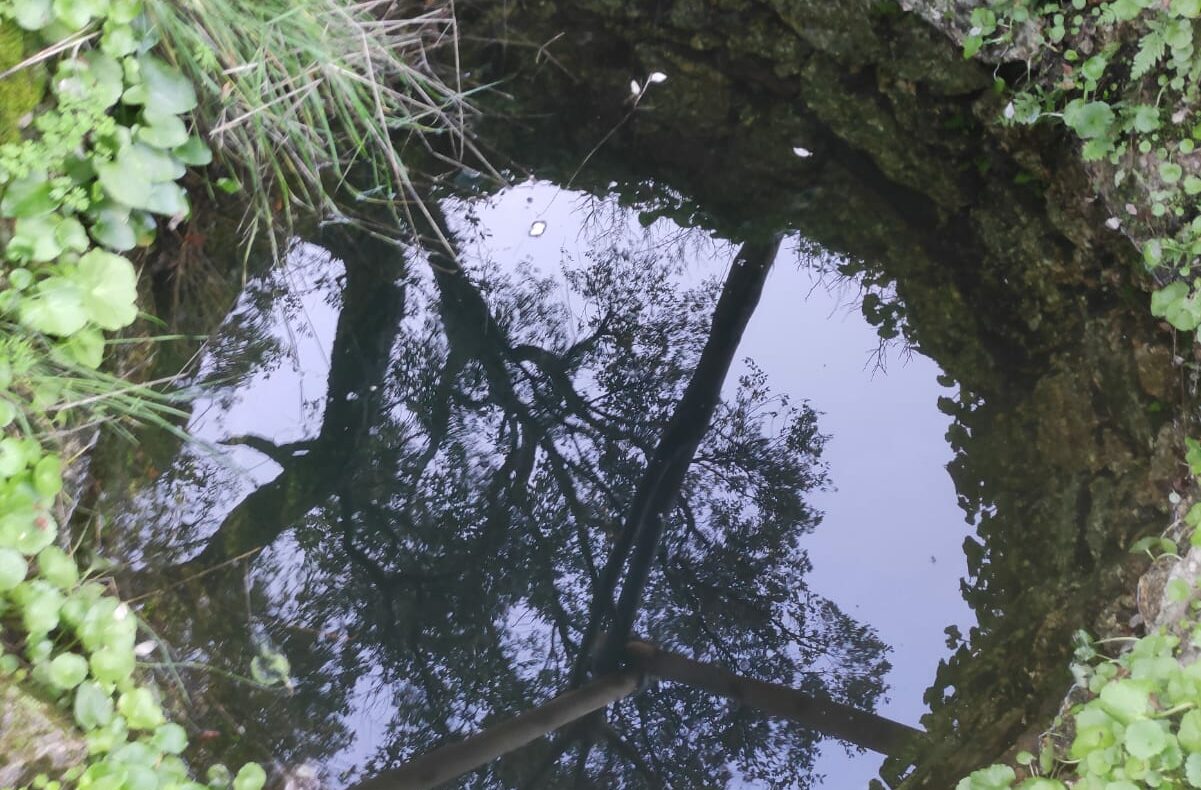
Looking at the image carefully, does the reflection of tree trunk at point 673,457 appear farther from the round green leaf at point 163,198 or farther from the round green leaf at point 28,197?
the round green leaf at point 28,197

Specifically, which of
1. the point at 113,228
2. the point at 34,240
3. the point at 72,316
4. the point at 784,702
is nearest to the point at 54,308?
the point at 72,316

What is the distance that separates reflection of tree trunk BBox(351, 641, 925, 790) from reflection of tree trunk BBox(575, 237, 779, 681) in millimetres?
74

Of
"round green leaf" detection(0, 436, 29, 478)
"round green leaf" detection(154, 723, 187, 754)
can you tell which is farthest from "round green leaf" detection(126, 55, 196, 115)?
"round green leaf" detection(154, 723, 187, 754)

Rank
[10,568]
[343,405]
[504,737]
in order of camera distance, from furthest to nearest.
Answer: [343,405], [504,737], [10,568]

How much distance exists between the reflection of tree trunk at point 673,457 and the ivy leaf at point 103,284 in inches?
57.2

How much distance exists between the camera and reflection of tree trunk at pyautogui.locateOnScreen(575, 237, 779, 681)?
2301 millimetres

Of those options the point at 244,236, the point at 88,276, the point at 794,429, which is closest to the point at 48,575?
the point at 88,276

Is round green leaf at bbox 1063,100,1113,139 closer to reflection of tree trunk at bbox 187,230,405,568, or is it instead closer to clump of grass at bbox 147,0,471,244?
clump of grass at bbox 147,0,471,244

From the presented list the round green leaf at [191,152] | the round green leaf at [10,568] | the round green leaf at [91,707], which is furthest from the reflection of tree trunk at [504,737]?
the round green leaf at [191,152]

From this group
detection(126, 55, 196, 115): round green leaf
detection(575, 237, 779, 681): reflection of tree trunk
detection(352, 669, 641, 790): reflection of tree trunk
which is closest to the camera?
detection(126, 55, 196, 115): round green leaf

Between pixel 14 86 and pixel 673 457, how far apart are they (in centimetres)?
184

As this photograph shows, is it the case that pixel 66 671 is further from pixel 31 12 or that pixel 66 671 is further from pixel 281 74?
pixel 281 74

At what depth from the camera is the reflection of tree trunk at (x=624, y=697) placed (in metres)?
1.99

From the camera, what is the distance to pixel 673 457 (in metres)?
2.46
